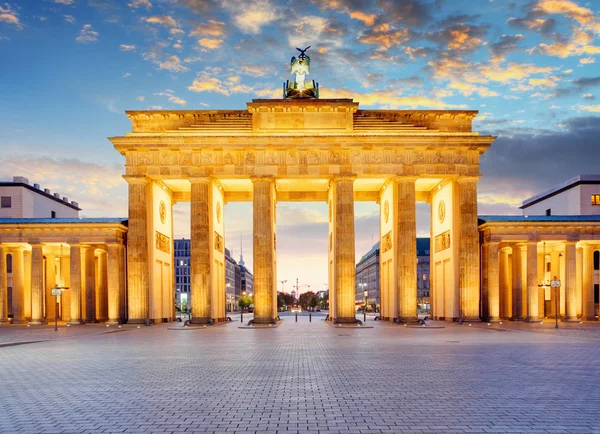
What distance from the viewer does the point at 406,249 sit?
50719mm

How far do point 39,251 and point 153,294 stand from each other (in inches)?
533

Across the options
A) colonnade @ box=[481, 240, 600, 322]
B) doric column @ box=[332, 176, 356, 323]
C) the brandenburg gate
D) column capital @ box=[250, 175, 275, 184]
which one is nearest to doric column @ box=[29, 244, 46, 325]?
the brandenburg gate

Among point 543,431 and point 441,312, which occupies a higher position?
point 543,431

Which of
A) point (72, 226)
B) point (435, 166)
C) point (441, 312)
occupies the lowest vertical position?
point (441, 312)

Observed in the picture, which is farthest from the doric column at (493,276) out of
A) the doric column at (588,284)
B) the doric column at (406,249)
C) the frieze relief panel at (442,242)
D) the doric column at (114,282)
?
the doric column at (114,282)

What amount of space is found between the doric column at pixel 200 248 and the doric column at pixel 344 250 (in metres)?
11.9

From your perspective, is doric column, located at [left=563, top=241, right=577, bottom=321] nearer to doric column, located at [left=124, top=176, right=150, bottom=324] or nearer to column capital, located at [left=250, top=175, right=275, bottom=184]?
column capital, located at [left=250, top=175, right=275, bottom=184]

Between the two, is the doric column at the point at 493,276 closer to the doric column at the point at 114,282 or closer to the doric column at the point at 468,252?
the doric column at the point at 468,252

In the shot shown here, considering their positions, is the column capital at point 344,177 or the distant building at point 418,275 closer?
the column capital at point 344,177

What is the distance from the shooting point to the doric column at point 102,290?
60094 mm

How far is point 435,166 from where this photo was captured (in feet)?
168

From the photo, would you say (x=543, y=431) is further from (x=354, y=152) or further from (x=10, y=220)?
(x=10, y=220)

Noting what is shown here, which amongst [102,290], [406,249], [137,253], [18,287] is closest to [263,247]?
[137,253]

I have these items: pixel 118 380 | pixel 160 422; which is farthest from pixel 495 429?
pixel 118 380
